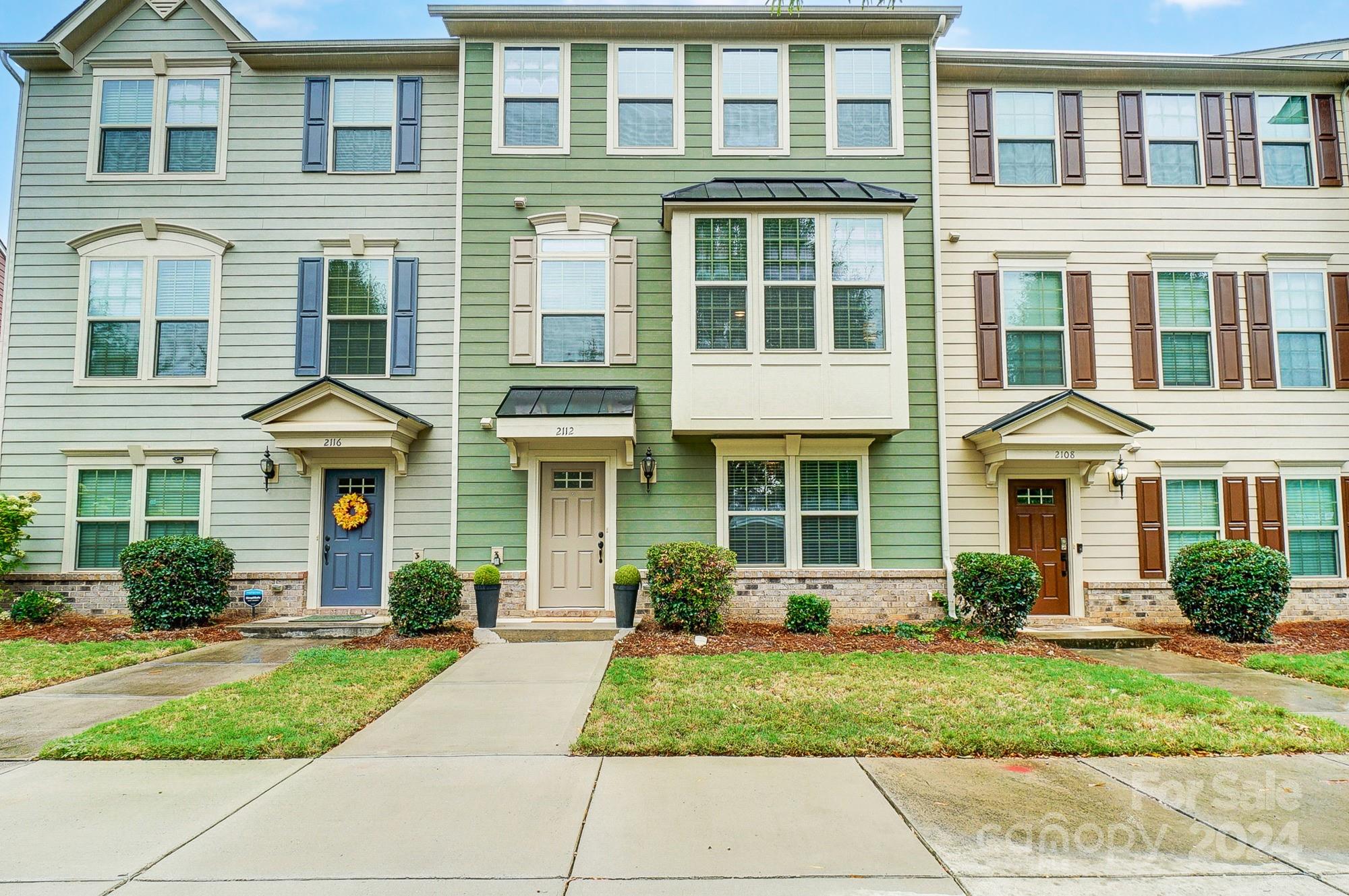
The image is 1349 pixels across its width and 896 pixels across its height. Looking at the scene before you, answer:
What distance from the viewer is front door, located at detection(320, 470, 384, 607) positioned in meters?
9.77

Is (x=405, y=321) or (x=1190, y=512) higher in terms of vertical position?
(x=405, y=321)

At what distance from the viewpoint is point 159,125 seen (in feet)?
33.6

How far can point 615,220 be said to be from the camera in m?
9.95

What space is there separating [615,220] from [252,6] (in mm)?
7268

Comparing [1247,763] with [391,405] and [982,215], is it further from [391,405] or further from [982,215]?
[391,405]

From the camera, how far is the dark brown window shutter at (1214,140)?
1051 cm

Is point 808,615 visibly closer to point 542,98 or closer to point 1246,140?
point 542,98

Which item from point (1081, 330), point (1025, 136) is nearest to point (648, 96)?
point (1025, 136)

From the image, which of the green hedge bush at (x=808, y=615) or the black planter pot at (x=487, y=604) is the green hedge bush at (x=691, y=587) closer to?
the green hedge bush at (x=808, y=615)

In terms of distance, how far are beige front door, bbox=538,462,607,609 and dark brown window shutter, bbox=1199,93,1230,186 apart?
951 cm

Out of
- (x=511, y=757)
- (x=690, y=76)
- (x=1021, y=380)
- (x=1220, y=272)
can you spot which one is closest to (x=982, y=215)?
(x=1021, y=380)

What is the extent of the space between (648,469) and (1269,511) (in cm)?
840

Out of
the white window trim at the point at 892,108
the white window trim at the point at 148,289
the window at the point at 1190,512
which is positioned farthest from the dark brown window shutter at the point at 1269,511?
the white window trim at the point at 148,289

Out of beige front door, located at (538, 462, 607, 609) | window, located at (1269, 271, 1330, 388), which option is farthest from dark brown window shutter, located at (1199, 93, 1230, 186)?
beige front door, located at (538, 462, 607, 609)
